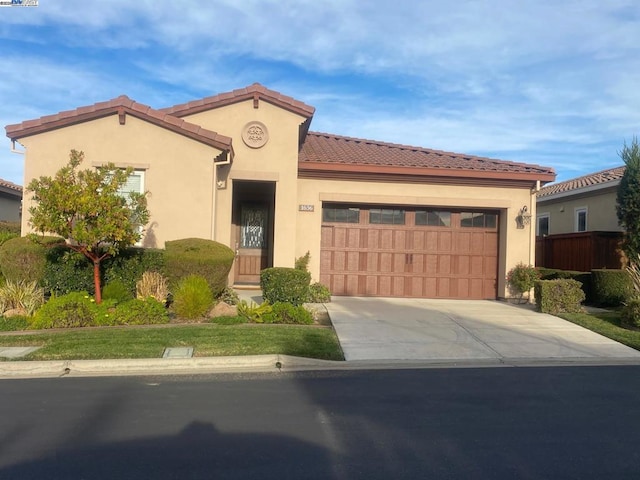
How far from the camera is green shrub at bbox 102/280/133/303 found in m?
11.4

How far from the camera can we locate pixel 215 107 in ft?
47.0

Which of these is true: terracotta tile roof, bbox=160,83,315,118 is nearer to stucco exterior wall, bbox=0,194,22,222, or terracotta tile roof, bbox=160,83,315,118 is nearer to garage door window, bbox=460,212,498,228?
garage door window, bbox=460,212,498,228

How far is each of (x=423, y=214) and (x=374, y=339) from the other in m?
6.43

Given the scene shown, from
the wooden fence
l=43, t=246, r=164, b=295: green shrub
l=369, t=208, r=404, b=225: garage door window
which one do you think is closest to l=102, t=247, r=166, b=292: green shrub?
l=43, t=246, r=164, b=295: green shrub

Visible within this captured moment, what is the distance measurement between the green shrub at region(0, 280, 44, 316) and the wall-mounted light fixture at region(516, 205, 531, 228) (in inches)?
465

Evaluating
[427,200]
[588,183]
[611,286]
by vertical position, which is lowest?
[611,286]

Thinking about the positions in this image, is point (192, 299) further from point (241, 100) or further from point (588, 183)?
point (588, 183)

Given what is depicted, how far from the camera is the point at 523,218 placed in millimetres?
15352

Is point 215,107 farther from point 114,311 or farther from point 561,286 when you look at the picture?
point 561,286

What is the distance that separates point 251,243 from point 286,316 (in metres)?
6.36

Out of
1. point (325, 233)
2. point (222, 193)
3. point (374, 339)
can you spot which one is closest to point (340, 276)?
point (325, 233)

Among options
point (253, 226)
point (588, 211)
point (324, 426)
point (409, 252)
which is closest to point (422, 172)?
point (409, 252)

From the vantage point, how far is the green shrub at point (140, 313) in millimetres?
10789

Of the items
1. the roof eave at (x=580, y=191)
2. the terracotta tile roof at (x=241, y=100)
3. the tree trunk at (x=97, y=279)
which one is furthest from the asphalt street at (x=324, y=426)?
the roof eave at (x=580, y=191)
